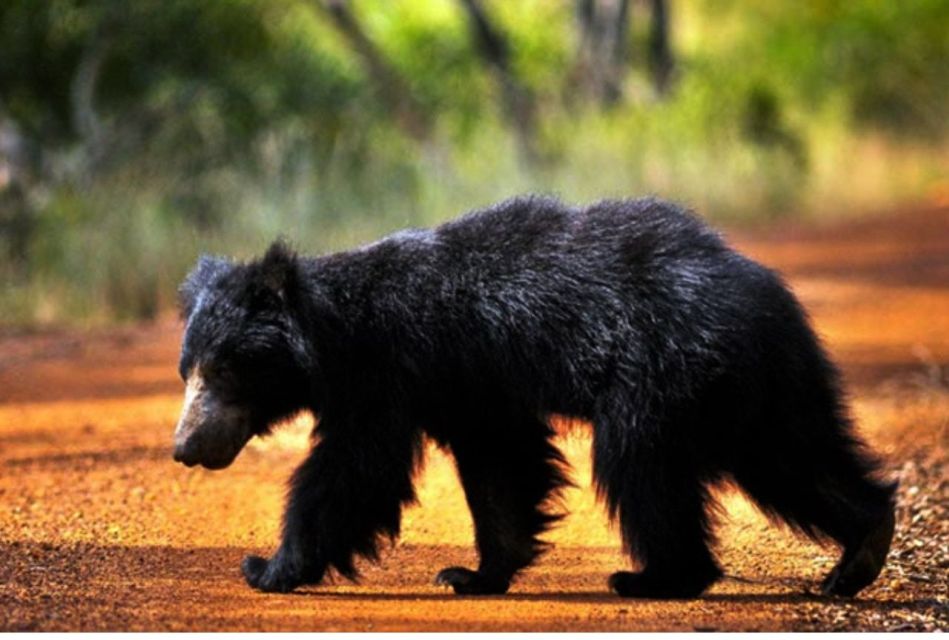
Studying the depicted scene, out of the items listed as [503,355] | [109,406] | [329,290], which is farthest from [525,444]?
[109,406]

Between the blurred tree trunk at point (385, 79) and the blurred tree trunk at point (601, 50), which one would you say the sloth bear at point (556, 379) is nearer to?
the blurred tree trunk at point (385, 79)

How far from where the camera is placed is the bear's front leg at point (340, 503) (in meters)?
5.81

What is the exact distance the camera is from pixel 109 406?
10.5 metres

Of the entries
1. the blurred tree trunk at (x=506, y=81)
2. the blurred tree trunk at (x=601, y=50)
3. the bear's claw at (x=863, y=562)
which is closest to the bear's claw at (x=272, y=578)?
the bear's claw at (x=863, y=562)

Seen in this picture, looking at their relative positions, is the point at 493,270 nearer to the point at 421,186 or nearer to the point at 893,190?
the point at 421,186

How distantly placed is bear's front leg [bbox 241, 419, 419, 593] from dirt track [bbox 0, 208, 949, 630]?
10 centimetres

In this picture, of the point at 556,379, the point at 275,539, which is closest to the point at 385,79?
the point at 275,539

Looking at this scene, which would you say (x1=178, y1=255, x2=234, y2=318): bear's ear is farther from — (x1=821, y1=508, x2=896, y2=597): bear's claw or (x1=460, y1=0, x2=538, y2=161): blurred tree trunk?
(x1=460, y1=0, x2=538, y2=161): blurred tree trunk

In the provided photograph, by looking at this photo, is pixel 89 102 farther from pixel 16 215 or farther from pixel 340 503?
pixel 340 503

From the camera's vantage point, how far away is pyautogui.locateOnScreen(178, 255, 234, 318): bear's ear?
6.14 m

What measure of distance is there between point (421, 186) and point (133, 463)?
9.28m

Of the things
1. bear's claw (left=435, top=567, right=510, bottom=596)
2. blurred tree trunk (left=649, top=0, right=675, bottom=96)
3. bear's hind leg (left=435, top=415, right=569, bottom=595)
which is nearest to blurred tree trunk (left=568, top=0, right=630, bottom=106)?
blurred tree trunk (left=649, top=0, right=675, bottom=96)

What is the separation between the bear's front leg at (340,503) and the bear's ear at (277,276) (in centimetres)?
43

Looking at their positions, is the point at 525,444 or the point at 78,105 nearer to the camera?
the point at 525,444
